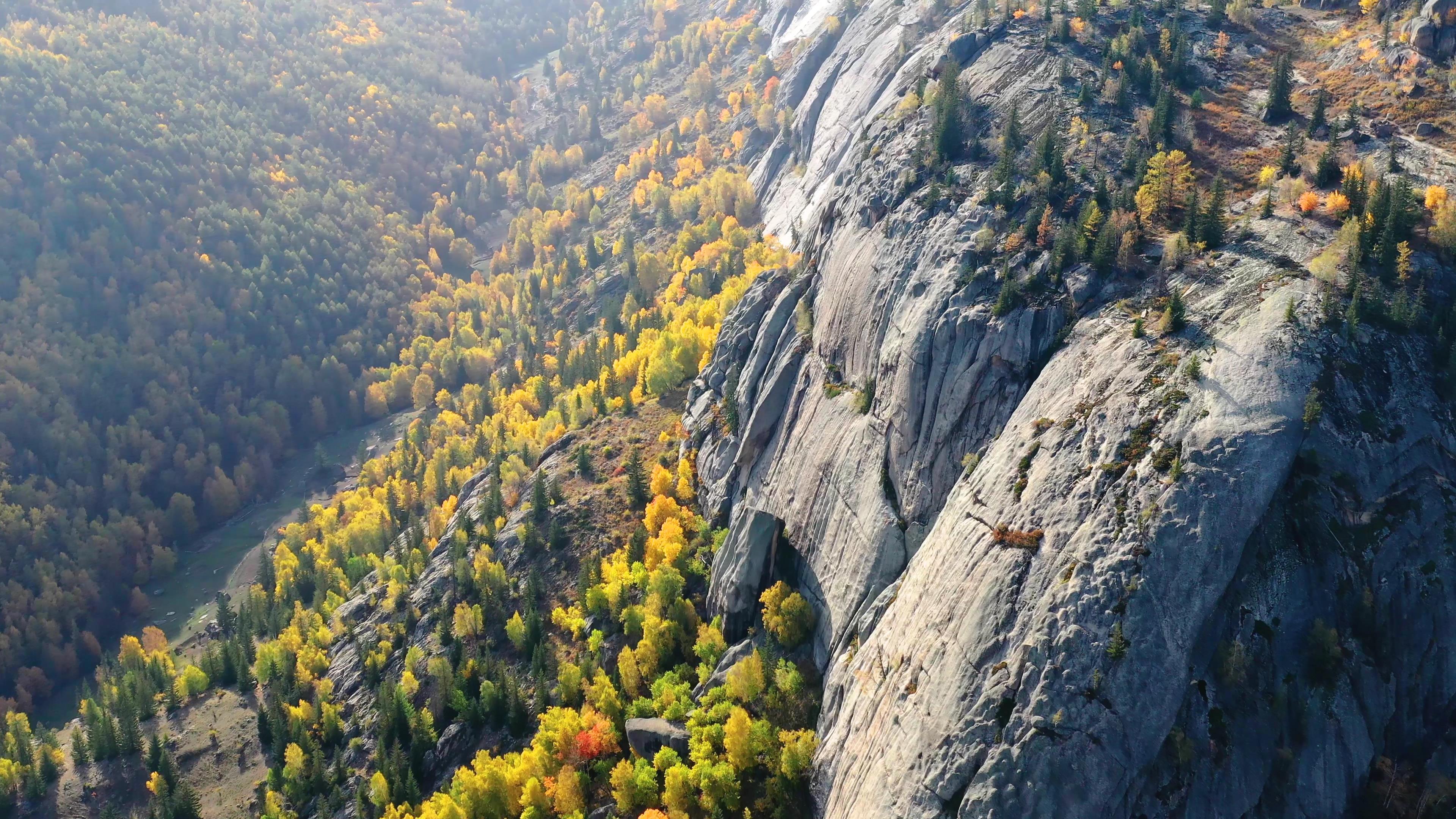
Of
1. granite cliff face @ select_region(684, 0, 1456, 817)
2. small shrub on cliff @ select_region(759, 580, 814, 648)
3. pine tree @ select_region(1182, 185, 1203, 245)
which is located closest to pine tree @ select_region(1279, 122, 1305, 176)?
granite cliff face @ select_region(684, 0, 1456, 817)

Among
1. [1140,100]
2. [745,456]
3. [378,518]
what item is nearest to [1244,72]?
[1140,100]

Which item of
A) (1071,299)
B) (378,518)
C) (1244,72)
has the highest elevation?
(1244,72)

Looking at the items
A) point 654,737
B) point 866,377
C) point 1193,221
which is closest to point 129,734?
point 654,737

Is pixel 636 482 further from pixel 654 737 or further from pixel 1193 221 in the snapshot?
pixel 1193 221

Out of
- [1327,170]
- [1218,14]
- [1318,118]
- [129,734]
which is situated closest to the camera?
[1327,170]

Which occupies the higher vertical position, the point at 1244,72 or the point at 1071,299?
the point at 1244,72

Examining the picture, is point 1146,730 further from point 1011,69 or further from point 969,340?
point 1011,69

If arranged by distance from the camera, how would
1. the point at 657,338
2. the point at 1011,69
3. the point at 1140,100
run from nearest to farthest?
the point at 1140,100 → the point at 1011,69 → the point at 657,338
